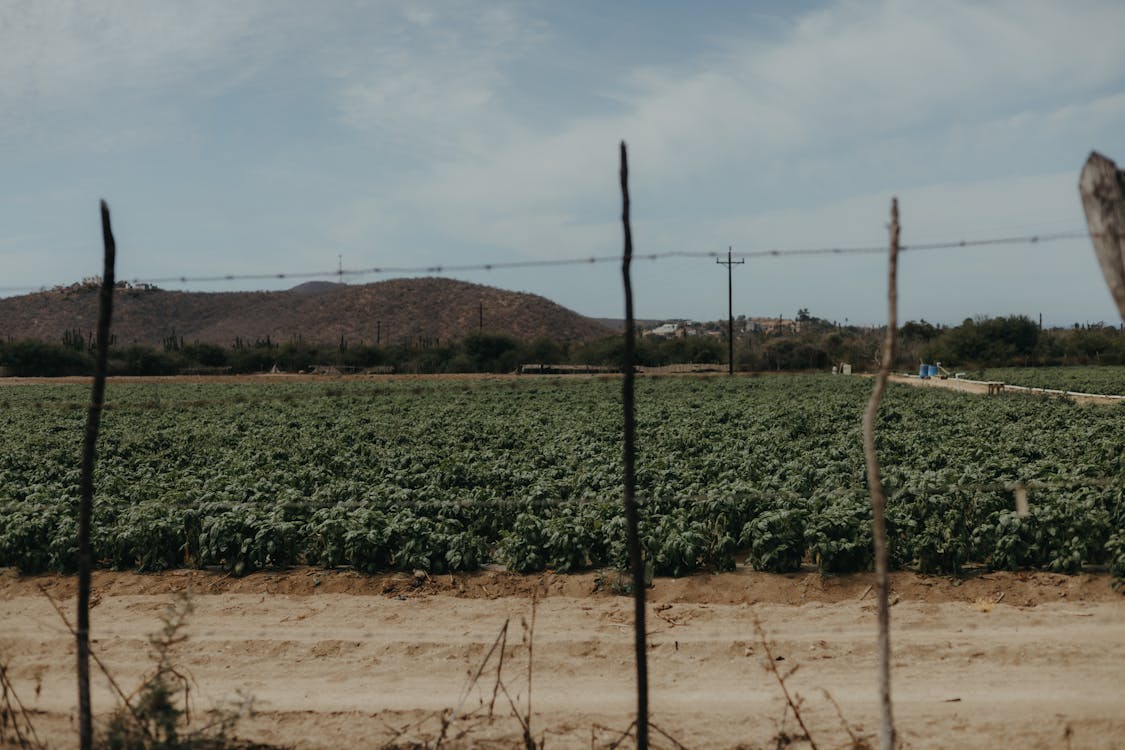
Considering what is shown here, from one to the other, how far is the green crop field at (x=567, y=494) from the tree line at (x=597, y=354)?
45.9 meters

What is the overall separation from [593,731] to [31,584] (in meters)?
7.45

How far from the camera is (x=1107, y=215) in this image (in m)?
3.89

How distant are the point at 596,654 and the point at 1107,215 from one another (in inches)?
195

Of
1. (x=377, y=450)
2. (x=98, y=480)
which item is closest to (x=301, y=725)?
(x=98, y=480)

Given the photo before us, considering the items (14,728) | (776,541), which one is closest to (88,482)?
(14,728)

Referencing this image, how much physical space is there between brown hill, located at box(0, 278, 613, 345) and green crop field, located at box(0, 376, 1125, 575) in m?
90.9

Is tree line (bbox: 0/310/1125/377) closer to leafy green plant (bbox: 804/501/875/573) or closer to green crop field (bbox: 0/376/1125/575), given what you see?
green crop field (bbox: 0/376/1125/575)

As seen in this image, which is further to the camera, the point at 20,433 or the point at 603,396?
the point at 603,396

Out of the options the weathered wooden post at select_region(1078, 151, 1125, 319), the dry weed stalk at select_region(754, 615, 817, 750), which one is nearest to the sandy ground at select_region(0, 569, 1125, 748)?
the dry weed stalk at select_region(754, 615, 817, 750)

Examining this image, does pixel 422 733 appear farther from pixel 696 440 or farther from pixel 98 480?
pixel 696 440

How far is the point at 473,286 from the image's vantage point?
13088 centimetres

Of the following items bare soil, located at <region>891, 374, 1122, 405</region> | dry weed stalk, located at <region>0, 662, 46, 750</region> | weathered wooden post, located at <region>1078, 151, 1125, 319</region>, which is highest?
weathered wooden post, located at <region>1078, 151, 1125, 319</region>

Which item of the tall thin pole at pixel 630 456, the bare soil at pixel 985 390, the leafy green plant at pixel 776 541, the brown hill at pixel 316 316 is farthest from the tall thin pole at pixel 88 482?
the brown hill at pixel 316 316

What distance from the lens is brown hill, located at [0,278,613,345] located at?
11538 centimetres
